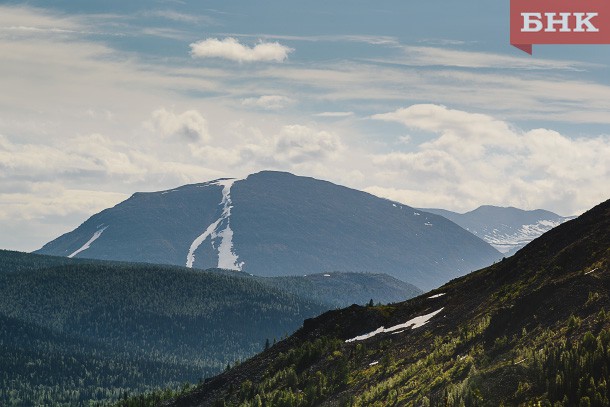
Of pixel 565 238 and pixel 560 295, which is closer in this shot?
pixel 560 295

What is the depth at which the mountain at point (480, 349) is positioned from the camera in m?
101

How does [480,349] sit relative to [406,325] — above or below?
above

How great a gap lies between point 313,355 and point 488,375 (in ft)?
253

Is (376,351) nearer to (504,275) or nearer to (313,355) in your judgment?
(313,355)

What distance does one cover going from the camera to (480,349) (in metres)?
133

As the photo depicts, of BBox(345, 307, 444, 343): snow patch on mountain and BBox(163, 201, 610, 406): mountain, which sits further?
BBox(345, 307, 444, 343): snow patch on mountain

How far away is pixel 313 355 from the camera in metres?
184

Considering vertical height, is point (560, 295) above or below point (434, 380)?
above

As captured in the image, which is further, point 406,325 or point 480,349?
point 406,325

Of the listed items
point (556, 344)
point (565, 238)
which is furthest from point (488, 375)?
point (565, 238)

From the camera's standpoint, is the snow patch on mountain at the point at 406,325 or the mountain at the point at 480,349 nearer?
the mountain at the point at 480,349

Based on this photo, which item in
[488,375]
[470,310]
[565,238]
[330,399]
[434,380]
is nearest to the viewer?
[488,375]

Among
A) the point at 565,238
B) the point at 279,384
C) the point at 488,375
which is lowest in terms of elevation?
the point at 279,384

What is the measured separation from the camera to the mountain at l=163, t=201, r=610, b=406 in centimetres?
10075
